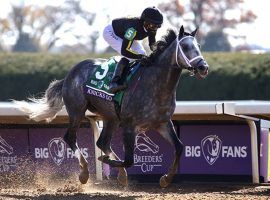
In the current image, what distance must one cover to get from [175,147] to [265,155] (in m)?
1.57

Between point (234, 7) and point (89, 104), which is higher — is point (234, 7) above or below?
above

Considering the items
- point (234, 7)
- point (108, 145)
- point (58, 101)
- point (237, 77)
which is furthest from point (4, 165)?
point (234, 7)

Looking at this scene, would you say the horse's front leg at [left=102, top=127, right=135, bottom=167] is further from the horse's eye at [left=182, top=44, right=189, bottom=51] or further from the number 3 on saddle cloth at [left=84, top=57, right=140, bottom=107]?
the horse's eye at [left=182, top=44, right=189, bottom=51]

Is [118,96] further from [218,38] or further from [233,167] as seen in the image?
[218,38]

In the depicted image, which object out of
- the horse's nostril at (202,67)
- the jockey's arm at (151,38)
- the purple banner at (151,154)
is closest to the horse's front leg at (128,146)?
the jockey's arm at (151,38)

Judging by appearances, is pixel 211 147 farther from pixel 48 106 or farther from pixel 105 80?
pixel 48 106

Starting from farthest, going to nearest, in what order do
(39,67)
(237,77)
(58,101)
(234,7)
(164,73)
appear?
(234,7) < (39,67) < (237,77) < (58,101) < (164,73)

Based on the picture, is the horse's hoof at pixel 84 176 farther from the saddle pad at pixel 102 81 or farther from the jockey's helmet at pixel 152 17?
the jockey's helmet at pixel 152 17

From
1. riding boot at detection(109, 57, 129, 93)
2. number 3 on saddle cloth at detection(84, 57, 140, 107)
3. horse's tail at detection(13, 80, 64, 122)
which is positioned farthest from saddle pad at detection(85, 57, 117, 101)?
horse's tail at detection(13, 80, 64, 122)

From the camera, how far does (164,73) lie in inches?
247

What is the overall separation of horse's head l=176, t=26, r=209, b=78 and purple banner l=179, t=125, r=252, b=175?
1.93 m

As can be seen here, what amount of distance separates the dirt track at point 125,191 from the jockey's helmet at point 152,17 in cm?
159

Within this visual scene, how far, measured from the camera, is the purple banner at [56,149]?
819cm

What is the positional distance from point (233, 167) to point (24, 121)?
2606 mm
